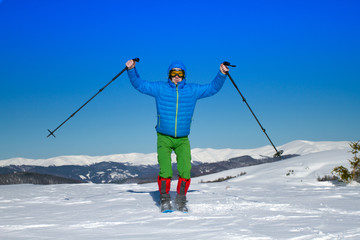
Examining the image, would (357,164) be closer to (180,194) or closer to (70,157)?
(180,194)

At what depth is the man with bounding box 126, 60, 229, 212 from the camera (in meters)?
5.57

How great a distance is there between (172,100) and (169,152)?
84cm

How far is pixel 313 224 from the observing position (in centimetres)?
357

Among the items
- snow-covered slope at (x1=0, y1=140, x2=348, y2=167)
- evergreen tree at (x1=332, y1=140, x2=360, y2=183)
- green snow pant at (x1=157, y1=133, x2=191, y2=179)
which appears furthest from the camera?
snow-covered slope at (x1=0, y1=140, x2=348, y2=167)

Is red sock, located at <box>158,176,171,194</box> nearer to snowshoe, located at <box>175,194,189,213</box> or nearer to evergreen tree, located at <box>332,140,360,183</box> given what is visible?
snowshoe, located at <box>175,194,189,213</box>

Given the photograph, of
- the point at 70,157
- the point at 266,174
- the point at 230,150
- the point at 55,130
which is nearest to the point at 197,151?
the point at 230,150

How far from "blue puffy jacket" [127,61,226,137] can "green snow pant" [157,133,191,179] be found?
0.36 feet

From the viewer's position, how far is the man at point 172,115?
5570mm

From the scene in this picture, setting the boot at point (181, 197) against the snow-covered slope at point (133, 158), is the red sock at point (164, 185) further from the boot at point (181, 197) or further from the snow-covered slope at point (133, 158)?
the snow-covered slope at point (133, 158)

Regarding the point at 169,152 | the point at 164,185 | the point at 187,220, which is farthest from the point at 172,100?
the point at 187,220

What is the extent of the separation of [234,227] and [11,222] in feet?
8.43

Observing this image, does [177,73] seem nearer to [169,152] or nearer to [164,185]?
[169,152]

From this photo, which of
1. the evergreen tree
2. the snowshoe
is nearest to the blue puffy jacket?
the snowshoe

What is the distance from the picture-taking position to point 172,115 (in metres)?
5.59
